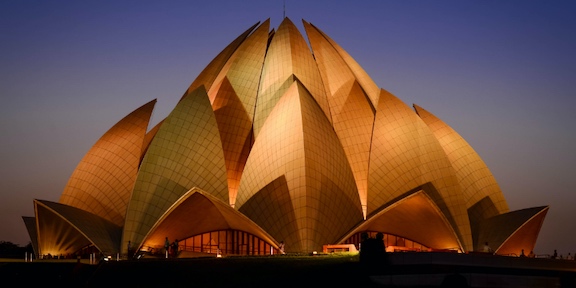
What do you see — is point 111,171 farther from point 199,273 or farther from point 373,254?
point 373,254

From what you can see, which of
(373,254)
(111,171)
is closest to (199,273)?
(373,254)

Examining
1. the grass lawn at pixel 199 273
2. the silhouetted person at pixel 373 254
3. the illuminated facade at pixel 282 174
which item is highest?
the illuminated facade at pixel 282 174

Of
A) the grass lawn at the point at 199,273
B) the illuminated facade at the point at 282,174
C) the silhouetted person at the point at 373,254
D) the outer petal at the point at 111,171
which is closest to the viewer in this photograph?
the grass lawn at the point at 199,273

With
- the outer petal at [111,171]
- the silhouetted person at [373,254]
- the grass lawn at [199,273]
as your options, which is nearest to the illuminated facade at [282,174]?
the outer petal at [111,171]

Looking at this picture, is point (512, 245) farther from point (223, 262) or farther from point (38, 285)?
point (38, 285)

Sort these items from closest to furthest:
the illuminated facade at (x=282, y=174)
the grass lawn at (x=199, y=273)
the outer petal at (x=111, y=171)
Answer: the grass lawn at (x=199, y=273) < the illuminated facade at (x=282, y=174) < the outer petal at (x=111, y=171)

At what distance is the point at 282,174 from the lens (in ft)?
105

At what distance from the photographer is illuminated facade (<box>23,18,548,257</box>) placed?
3228cm

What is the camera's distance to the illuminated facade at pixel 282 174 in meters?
32.3

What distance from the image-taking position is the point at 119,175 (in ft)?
121

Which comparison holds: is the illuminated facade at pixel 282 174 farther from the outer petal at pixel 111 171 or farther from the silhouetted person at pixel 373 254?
the silhouetted person at pixel 373 254

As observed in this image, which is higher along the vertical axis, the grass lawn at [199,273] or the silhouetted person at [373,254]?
the silhouetted person at [373,254]

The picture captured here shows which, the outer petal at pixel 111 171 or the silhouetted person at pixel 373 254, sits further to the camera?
the outer petal at pixel 111 171

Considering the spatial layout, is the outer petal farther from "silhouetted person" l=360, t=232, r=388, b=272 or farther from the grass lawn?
"silhouetted person" l=360, t=232, r=388, b=272
